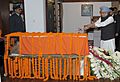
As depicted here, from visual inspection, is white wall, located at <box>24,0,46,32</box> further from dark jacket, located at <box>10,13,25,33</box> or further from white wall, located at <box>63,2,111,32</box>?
white wall, located at <box>63,2,111,32</box>

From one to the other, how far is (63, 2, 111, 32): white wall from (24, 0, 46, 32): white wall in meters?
2.94

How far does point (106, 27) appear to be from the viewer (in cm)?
476

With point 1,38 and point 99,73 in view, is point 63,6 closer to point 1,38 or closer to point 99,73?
point 1,38

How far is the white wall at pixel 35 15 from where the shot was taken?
568cm

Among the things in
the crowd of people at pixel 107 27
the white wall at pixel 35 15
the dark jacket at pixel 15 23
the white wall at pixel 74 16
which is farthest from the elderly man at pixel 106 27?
the white wall at pixel 74 16

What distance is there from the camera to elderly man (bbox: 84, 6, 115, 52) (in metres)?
4.63

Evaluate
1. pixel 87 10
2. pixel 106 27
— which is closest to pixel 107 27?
pixel 106 27

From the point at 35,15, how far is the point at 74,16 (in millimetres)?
3157

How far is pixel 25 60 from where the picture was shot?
405 centimetres

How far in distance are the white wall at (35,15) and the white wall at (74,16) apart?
9.63 feet

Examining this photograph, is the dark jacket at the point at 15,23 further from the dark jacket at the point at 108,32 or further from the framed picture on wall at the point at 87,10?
the framed picture on wall at the point at 87,10

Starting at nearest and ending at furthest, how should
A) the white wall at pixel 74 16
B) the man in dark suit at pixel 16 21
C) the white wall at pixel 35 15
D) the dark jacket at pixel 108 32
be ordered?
the dark jacket at pixel 108 32 < the man in dark suit at pixel 16 21 < the white wall at pixel 35 15 < the white wall at pixel 74 16

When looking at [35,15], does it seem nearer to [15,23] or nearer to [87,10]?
[15,23]

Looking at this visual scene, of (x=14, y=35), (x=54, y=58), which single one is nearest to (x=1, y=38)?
(x=14, y=35)
